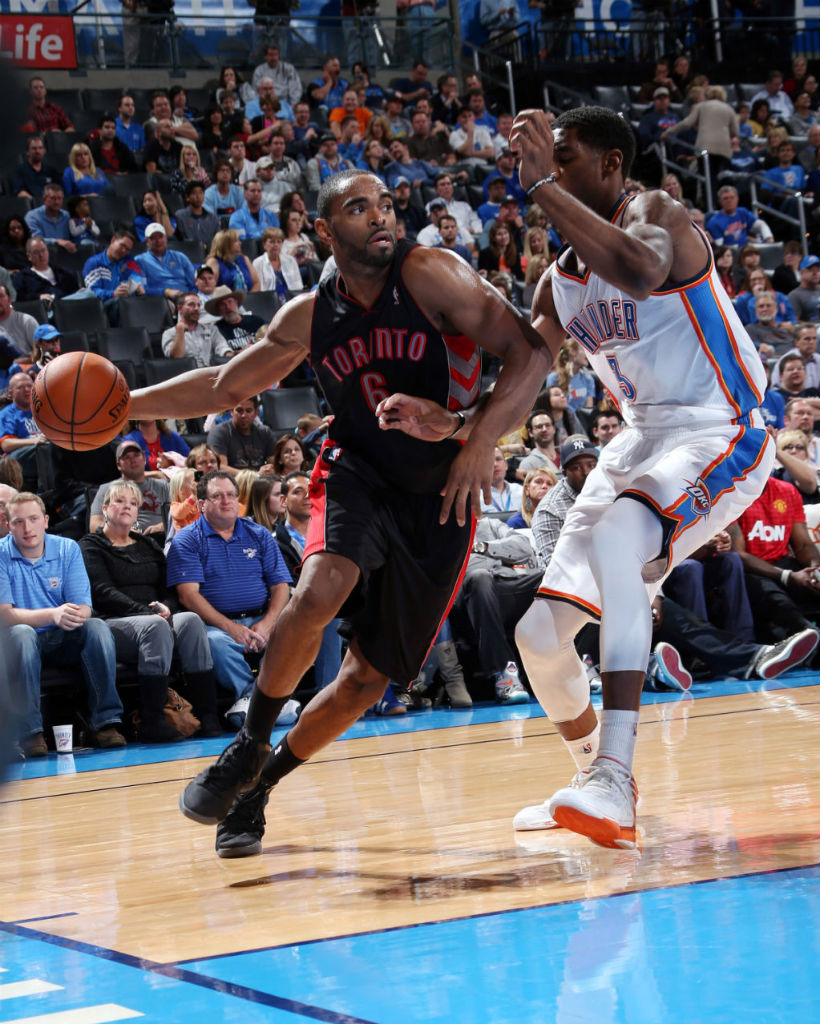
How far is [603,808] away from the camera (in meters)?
3.09

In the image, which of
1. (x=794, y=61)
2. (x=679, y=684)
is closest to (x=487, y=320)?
(x=679, y=684)

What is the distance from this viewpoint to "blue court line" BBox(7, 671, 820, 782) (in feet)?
20.6

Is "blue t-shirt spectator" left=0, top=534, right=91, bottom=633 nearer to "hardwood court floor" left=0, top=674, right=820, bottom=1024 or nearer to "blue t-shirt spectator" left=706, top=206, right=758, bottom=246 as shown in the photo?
"hardwood court floor" left=0, top=674, right=820, bottom=1024

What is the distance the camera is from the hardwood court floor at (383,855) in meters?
2.72

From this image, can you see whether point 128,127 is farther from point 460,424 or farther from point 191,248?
point 460,424

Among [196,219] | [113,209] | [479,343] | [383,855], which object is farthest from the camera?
[113,209]

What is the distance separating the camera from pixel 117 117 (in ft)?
45.4

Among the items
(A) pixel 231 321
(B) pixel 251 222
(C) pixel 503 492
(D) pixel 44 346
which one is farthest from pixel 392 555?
(B) pixel 251 222

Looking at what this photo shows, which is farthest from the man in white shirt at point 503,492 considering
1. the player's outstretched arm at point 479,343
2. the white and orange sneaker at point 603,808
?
the white and orange sneaker at point 603,808

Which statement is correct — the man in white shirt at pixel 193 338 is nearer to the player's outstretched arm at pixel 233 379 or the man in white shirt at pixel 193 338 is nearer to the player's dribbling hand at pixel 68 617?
the player's dribbling hand at pixel 68 617

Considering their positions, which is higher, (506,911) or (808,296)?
(506,911)

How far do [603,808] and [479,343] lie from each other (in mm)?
1310

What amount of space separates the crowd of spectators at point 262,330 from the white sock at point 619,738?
1620 mm

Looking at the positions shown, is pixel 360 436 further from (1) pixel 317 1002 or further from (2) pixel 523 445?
(2) pixel 523 445
